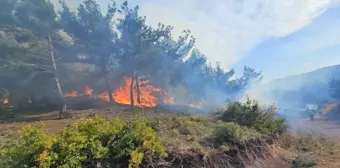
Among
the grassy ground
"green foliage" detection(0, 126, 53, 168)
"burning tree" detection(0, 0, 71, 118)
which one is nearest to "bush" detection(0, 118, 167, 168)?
"green foliage" detection(0, 126, 53, 168)

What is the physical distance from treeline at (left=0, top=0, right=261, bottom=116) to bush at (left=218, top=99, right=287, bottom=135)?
868 inches

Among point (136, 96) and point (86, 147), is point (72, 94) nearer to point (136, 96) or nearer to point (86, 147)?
point (136, 96)

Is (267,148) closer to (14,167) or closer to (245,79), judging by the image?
(14,167)

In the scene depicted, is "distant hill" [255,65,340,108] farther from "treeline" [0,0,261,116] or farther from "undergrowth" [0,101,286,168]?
"undergrowth" [0,101,286,168]

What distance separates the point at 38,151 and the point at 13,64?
26155mm

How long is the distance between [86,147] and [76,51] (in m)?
33.1

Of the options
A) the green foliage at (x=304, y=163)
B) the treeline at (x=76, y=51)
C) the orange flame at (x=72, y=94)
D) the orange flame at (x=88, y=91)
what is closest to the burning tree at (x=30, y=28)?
the treeline at (x=76, y=51)

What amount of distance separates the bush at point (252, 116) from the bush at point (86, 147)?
9.25 metres

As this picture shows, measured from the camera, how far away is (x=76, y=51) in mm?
37594

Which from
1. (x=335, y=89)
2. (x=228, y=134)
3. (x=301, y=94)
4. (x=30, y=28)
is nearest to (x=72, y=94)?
(x=30, y=28)

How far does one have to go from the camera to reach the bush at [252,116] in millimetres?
15834

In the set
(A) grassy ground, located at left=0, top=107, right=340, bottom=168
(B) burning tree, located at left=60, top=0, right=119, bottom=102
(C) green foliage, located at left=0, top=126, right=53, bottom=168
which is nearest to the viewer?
(C) green foliage, located at left=0, top=126, right=53, bottom=168

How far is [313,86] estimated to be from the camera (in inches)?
2933

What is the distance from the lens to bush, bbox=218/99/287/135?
623 inches
